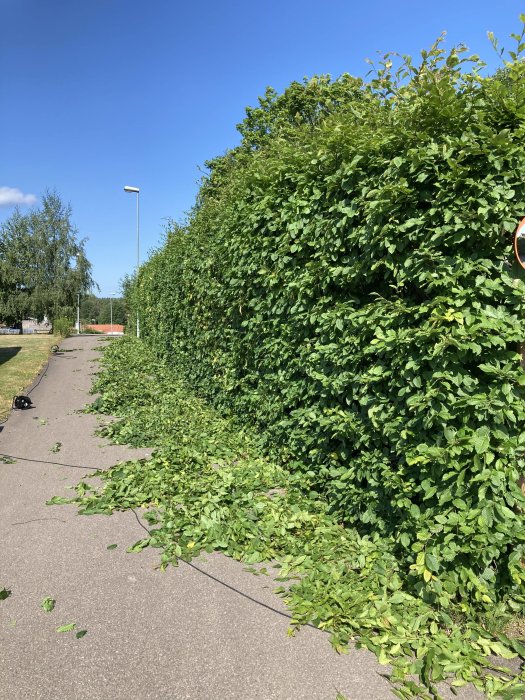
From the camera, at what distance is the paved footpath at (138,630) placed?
254 cm

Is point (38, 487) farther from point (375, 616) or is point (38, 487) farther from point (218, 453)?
point (375, 616)

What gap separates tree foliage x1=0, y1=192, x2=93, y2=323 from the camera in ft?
154

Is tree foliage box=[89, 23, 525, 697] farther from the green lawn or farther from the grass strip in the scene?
the green lawn

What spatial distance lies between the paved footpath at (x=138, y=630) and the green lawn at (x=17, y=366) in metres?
5.38

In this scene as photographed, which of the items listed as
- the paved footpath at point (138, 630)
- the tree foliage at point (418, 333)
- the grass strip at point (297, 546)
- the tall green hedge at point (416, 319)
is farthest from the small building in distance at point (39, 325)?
the tree foliage at point (418, 333)

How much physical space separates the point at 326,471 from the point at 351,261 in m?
1.81

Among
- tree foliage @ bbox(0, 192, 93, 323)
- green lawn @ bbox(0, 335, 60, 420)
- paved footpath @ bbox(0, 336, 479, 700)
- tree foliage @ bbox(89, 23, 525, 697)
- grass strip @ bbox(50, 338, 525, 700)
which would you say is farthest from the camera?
tree foliage @ bbox(0, 192, 93, 323)

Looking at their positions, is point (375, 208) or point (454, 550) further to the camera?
point (375, 208)

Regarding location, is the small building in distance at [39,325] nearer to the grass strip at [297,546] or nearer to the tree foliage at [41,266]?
the tree foliage at [41,266]

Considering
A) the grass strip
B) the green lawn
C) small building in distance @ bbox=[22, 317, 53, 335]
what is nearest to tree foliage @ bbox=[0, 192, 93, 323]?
small building in distance @ bbox=[22, 317, 53, 335]

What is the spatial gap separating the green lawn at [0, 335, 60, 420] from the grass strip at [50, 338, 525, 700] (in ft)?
13.1

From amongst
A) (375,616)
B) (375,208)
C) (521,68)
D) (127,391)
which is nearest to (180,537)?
(375,616)

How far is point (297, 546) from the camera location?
392 centimetres

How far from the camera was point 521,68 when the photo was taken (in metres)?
2.80
